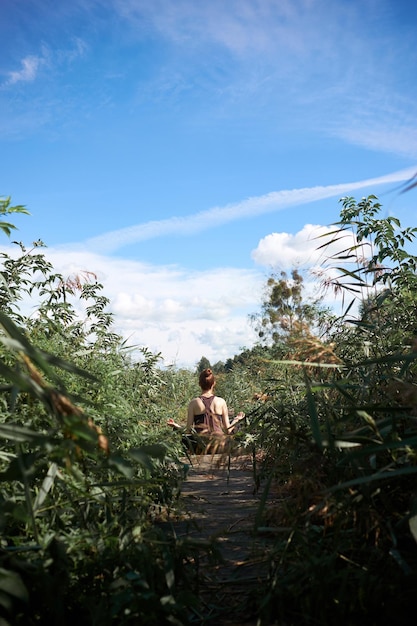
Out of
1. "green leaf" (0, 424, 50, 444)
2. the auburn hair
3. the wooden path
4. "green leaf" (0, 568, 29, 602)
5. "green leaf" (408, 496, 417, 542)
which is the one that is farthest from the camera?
the auburn hair

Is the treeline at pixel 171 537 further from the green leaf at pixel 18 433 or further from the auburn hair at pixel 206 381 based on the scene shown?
the auburn hair at pixel 206 381

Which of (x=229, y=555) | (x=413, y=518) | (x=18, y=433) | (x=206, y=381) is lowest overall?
(x=229, y=555)

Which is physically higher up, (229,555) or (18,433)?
(18,433)

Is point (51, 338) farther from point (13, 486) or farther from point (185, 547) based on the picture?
point (185, 547)

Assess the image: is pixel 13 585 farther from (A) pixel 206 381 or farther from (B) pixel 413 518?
(A) pixel 206 381

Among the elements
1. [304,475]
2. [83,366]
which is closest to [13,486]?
[304,475]

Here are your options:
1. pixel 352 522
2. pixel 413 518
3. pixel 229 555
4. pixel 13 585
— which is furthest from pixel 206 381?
pixel 13 585

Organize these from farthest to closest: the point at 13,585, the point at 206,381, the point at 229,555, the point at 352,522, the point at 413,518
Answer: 1. the point at 206,381
2. the point at 229,555
3. the point at 352,522
4. the point at 413,518
5. the point at 13,585

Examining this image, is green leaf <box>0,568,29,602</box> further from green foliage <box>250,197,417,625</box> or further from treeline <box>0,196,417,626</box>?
green foliage <box>250,197,417,625</box>

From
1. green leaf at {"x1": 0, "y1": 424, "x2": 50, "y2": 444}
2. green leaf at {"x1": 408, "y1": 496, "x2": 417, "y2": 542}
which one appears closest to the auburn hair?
green leaf at {"x1": 408, "y1": 496, "x2": 417, "y2": 542}

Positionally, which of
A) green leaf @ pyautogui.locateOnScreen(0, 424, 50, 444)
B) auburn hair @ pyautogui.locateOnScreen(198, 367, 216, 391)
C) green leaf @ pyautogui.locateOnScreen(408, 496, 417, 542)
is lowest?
green leaf @ pyautogui.locateOnScreen(408, 496, 417, 542)

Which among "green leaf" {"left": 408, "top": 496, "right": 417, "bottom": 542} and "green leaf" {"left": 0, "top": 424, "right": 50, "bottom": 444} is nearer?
"green leaf" {"left": 0, "top": 424, "right": 50, "bottom": 444}

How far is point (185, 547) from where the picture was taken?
2.88m

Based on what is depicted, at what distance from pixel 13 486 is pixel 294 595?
1.57 m
